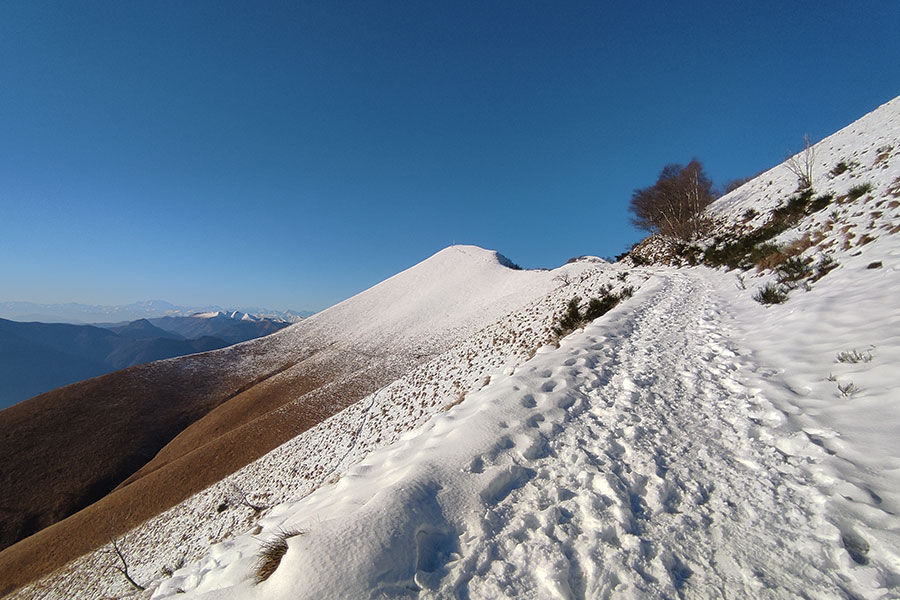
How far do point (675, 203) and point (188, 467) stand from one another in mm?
40404

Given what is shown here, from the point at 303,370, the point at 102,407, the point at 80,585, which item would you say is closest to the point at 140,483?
the point at 80,585

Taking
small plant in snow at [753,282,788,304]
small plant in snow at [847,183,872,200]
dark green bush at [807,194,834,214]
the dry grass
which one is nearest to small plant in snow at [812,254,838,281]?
small plant in snow at [753,282,788,304]

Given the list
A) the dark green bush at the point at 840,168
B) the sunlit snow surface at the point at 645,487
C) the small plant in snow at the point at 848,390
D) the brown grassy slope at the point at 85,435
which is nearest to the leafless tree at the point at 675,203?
the dark green bush at the point at 840,168

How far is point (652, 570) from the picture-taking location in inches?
78.4

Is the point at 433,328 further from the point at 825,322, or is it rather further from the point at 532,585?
the point at 532,585

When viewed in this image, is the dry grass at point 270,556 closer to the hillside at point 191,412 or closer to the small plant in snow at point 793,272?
the small plant in snow at point 793,272

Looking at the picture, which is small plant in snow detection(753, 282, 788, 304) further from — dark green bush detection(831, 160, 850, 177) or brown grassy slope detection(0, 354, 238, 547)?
brown grassy slope detection(0, 354, 238, 547)

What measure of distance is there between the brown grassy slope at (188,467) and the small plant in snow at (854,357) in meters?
18.1

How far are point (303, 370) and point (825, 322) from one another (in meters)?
28.0

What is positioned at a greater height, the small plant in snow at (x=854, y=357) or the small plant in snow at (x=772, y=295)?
the small plant in snow at (x=772, y=295)

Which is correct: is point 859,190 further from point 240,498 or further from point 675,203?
point 240,498

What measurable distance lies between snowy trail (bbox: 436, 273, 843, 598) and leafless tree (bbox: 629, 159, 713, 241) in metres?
25.2

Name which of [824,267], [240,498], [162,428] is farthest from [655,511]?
[162,428]

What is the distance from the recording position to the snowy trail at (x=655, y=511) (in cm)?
193
